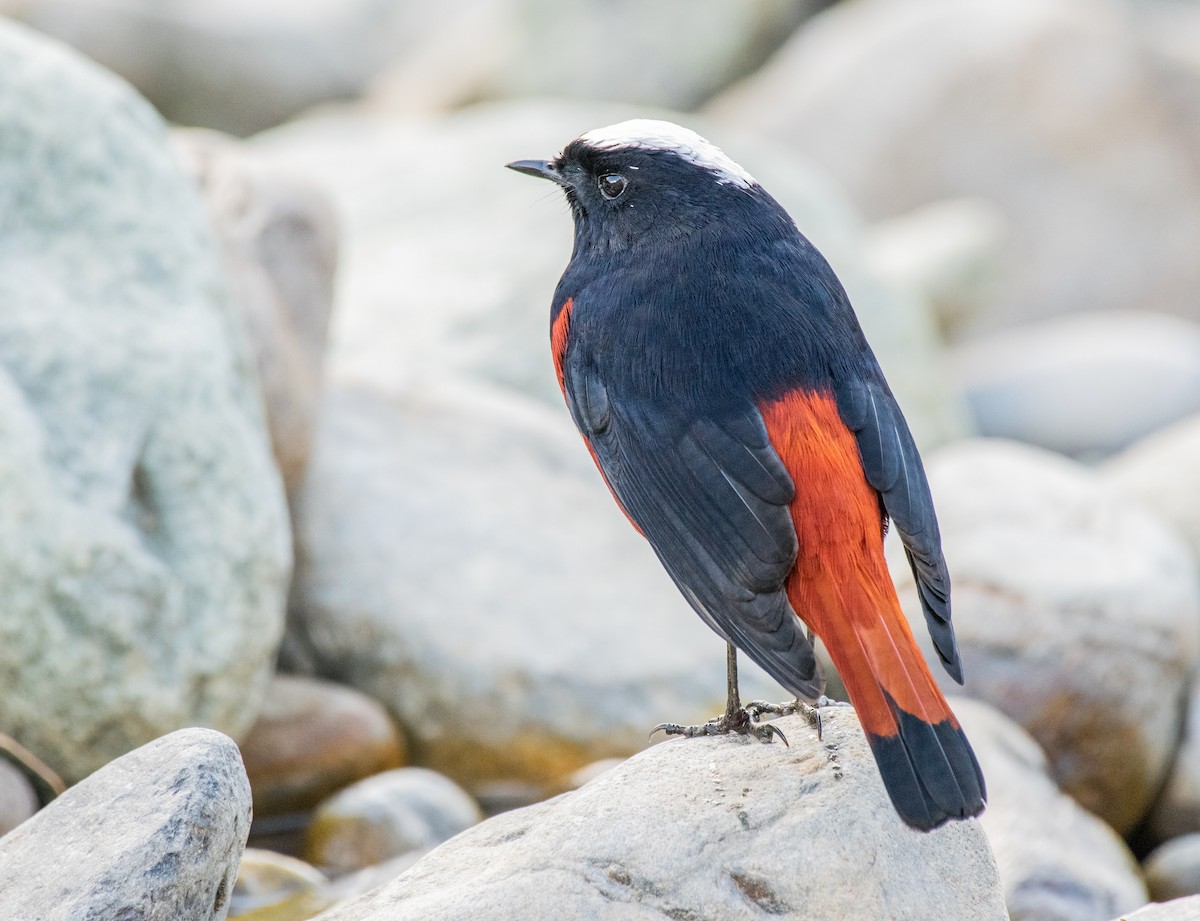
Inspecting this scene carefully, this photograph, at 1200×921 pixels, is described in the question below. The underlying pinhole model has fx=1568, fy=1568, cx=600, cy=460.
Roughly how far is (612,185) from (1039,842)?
216 centimetres

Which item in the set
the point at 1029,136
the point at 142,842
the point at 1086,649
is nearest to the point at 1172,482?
the point at 1086,649

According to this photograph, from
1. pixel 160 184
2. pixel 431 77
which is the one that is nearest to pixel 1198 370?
pixel 160 184

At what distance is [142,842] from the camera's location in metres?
2.88

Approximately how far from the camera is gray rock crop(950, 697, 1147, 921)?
418 cm

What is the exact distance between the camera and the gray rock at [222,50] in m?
16.0

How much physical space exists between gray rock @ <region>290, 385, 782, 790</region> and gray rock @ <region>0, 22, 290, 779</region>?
2.40 feet

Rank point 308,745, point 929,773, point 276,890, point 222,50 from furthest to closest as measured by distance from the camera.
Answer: point 222,50
point 308,745
point 276,890
point 929,773

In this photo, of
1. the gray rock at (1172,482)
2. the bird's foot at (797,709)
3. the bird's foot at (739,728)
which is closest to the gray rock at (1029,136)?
the gray rock at (1172,482)

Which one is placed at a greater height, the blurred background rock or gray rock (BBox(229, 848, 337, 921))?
the blurred background rock

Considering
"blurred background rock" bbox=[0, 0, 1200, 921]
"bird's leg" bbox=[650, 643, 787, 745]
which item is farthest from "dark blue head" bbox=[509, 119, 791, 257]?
"blurred background rock" bbox=[0, 0, 1200, 921]

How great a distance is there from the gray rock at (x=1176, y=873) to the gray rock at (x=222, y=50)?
44.8 ft

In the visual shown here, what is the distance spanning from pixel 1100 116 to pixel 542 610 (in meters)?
9.12

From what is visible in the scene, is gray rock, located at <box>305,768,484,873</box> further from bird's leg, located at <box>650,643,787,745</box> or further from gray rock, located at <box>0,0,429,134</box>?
gray rock, located at <box>0,0,429,134</box>

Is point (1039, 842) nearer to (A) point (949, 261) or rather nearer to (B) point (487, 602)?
(B) point (487, 602)
